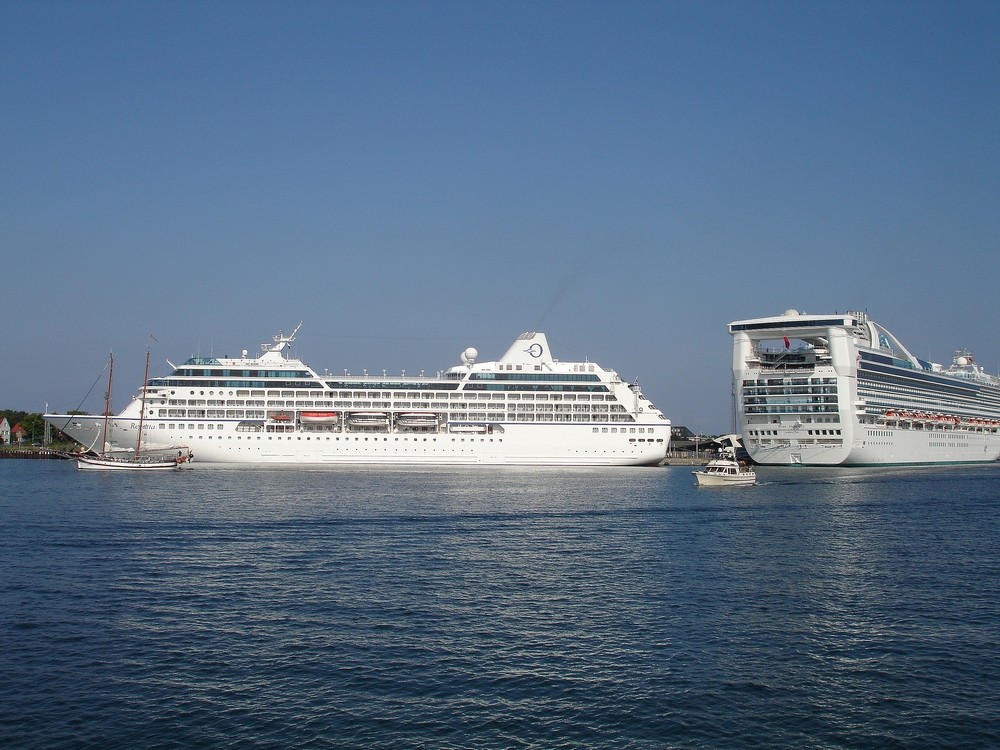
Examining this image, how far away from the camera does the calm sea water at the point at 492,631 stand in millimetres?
15789

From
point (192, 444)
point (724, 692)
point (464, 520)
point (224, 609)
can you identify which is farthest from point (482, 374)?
point (724, 692)

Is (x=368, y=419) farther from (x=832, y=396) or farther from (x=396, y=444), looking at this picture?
(x=832, y=396)

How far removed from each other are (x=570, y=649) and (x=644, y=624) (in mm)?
2898

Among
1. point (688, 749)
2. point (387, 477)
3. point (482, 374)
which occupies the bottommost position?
point (688, 749)

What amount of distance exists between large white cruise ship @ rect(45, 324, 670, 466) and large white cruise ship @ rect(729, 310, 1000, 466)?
16166 mm

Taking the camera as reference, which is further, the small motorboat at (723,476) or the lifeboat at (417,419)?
the lifeboat at (417,419)

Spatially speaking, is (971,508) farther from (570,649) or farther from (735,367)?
(735,367)

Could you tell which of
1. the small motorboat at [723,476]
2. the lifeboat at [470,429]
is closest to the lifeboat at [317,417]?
the lifeboat at [470,429]

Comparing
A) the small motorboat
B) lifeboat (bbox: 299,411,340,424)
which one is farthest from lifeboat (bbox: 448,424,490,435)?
the small motorboat

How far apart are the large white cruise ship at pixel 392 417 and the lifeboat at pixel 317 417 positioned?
4.2 inches

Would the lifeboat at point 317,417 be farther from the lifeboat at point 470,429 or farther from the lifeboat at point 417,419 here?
the lifeboat at point 470,429

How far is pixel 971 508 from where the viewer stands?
49094 mm

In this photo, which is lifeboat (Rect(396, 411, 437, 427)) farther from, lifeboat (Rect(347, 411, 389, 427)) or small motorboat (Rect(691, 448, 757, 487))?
small motorboat (Rect(691, 448, 757, 487))

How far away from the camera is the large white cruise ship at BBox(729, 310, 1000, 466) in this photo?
298ft
